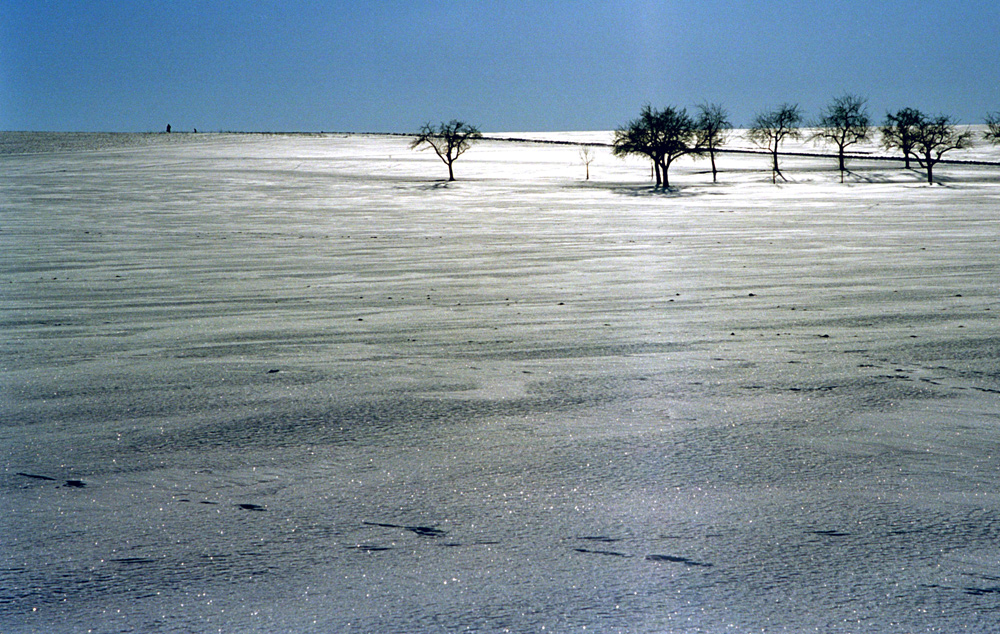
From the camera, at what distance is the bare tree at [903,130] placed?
2685 inches

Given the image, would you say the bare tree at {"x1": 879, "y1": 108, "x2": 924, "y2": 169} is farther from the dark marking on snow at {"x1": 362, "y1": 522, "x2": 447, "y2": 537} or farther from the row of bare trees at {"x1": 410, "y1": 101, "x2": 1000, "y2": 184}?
the dark marking on snow at {"x1": 362, "y1": 522, "x2": 447, "y2": 537}

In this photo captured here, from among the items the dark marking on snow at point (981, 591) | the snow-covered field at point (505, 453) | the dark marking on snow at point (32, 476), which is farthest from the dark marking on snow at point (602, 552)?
the dark marking on snow at point (32, 476)

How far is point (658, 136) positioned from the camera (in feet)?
203

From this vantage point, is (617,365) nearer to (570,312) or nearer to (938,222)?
(570,312)

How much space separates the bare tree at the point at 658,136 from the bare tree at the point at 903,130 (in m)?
16.7

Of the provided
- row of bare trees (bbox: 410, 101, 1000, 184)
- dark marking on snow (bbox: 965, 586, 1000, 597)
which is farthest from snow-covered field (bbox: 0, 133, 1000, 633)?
row of bare trees (bbox: 410, 101, 1000, 184)

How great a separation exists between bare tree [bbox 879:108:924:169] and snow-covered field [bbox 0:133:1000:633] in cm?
6386

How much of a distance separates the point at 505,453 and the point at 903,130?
73707 millimetres

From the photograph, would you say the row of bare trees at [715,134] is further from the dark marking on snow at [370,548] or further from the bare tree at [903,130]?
the dark marking on snow at [370,548]

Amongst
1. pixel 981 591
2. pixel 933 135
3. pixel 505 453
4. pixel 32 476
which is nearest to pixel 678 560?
pixel 981 591

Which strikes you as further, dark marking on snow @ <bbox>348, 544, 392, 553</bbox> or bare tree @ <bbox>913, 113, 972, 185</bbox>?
bare tree @ <bbox>913, 113, 972, 185</bbox>

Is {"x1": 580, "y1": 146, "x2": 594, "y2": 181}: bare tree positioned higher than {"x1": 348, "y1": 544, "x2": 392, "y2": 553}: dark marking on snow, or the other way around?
{"x1": 580, "y1": 146, "x2": 594, "y2": 181}: bare tree

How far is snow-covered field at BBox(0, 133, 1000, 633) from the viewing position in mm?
2502

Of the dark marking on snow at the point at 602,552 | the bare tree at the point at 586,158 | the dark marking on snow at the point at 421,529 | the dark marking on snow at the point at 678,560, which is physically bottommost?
the dark marking on snow at the point at 678,560
